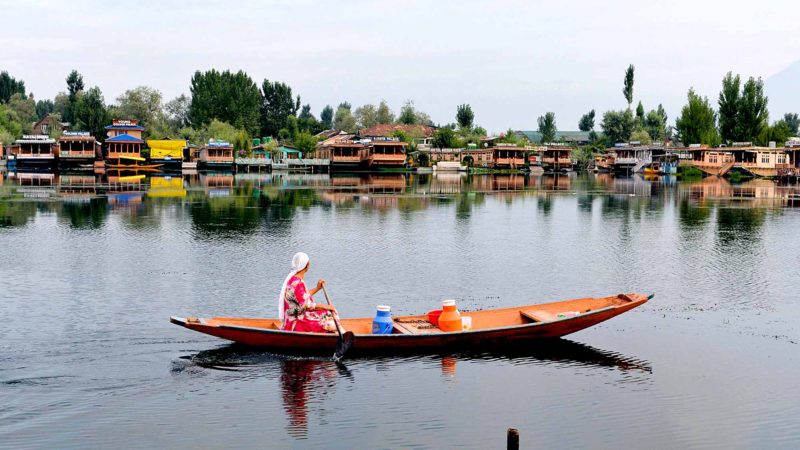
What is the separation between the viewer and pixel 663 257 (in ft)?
96.0

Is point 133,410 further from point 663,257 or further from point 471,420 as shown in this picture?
point 663,257

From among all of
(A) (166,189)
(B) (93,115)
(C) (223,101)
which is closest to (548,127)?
(C) (223,101)

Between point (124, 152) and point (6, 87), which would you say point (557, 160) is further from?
point (6, 87)

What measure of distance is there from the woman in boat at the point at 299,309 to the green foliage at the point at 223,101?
10449cm

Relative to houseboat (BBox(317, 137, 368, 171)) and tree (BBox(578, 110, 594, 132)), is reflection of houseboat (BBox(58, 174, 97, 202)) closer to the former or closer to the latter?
houseboat (BBox(317, 137, 368, 171))

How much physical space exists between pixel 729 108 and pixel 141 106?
Result: 254 ft

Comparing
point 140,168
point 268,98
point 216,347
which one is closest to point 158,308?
point 216,347

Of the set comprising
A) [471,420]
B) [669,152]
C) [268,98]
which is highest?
[268,98]

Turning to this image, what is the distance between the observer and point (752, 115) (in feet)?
329

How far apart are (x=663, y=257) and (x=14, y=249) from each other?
22.9 meters

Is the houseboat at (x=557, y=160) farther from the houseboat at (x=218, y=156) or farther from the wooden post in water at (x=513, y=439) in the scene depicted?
the wooden post in water at (x=513, y=439)

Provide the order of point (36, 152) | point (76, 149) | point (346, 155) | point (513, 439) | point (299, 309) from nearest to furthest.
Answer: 1. point (513, 439)
2. point (299, 309)
3. point (76, 149)
4. point (36, 152)
5. point (346, 155)

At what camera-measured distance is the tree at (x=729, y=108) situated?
3927 inches

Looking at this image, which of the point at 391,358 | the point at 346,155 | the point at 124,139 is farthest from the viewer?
the point at 346,155
